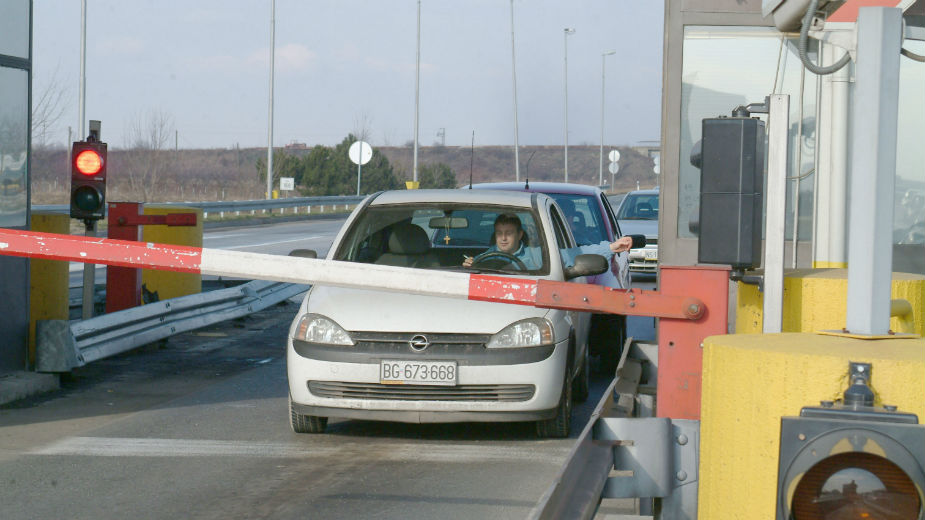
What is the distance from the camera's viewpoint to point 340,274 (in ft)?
16.1

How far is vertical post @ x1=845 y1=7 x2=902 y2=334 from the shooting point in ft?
9.70

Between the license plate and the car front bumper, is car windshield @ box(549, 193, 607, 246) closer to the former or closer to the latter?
the car front bumper

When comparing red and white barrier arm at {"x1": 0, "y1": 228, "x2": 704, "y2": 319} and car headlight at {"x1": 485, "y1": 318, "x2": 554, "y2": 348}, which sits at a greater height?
red and white barrier arm at {"x1": 0, "y1": 228, "x2": 704, "y2": 319}

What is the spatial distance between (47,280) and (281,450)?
155 inches

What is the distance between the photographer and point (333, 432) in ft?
27.5

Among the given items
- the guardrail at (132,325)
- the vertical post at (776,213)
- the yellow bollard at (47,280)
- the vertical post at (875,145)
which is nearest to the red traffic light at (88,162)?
the yellow bollard at (47,280)

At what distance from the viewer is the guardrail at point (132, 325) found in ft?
33.0

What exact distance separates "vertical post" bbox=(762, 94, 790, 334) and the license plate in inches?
155

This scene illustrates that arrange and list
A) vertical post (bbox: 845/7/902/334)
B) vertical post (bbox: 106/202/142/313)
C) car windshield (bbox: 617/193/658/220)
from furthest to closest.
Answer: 1. car windshield (bbox: 617/193/658/220)
2. vertical post (bbox: 106/202/142/313)
3. vertical post (bbox: 845/7/902/334)

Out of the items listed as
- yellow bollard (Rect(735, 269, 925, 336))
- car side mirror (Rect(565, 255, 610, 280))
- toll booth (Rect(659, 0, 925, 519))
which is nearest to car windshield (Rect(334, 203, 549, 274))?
car side mirror (Rect(565, 255, 610, 280))

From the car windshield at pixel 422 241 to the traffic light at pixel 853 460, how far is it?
577cm

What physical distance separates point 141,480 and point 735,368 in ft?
14.6

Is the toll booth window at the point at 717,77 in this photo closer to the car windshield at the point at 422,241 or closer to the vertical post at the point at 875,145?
the car windshield at the point at 422,241

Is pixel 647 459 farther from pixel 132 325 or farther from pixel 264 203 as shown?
pixel 264 203
